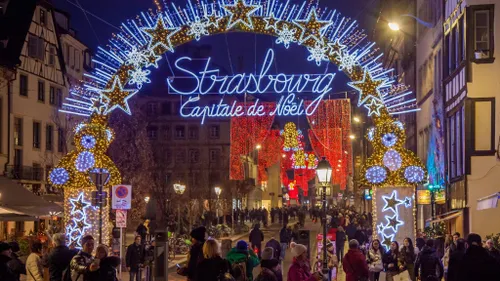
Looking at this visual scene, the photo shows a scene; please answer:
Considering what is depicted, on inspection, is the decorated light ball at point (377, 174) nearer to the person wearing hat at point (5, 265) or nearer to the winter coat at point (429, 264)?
the winter coat at point (429, 264)

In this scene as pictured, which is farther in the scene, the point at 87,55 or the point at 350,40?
the point at 87,55

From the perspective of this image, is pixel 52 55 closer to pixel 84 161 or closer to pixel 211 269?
pixel 84 161

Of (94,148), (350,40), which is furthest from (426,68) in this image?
(94,148)

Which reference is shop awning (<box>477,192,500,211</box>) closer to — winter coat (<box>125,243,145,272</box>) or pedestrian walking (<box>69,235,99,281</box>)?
winter coat (<box>125,243,145,272</box>)

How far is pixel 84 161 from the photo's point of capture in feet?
90.2

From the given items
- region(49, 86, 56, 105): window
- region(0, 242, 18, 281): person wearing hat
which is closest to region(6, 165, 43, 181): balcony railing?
region(49, 86, 56, 105): window

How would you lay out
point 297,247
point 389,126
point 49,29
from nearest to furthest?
point 297,247 < point 389,126 < point 49,29

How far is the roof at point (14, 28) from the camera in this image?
159 ft

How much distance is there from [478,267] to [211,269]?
378cm

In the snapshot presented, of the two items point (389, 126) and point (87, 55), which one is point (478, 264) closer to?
point (389, 126)

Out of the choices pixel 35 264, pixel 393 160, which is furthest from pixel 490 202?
pixel 35 264

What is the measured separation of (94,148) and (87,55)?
133 ft

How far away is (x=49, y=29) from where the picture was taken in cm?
5609

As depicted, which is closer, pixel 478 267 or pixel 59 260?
pixel 478 267
